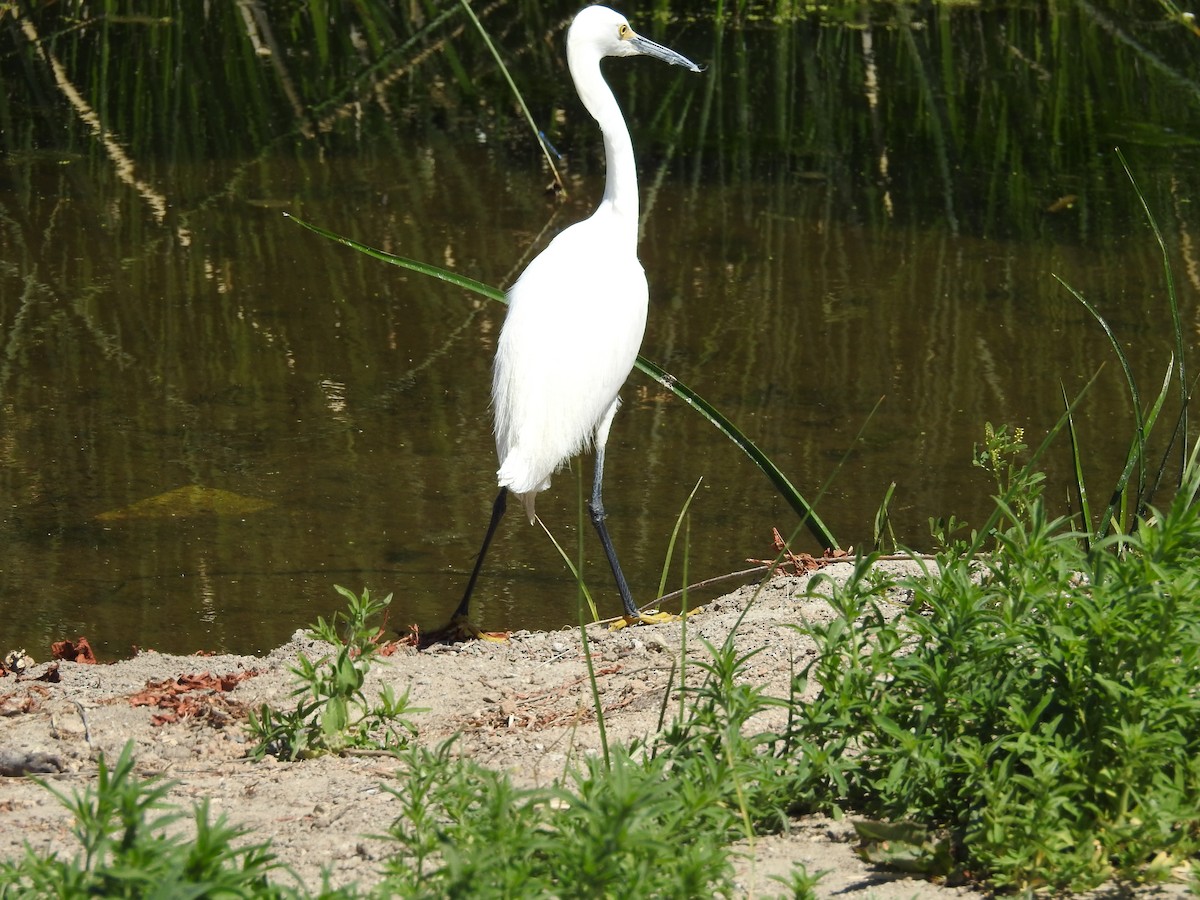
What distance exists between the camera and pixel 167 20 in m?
12.1

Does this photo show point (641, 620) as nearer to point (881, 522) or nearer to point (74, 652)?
point (881, 522)

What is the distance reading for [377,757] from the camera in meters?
3.16

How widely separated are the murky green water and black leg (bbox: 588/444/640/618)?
0.83 feet

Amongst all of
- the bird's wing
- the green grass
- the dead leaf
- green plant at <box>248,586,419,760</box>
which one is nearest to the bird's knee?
the bird's wing

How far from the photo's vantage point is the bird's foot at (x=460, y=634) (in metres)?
4.27

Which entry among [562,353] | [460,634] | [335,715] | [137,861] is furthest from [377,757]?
[562,353]

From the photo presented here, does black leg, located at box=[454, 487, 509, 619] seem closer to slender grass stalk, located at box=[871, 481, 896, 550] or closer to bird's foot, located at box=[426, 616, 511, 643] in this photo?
bird's foot, located at box=[426, 616, 511, 643]

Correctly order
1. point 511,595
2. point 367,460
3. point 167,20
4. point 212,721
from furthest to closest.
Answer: point 167,20, point 367,460, point 511,595, point 212,721

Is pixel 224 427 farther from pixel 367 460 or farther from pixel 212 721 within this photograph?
pixel 212 721

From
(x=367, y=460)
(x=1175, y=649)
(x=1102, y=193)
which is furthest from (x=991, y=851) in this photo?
(x=1102, y=193)

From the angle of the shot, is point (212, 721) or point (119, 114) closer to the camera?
point (212, 721)

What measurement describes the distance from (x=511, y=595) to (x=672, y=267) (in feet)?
10.3

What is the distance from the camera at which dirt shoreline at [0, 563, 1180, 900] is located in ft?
8.33

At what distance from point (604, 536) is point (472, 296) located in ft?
9.52
